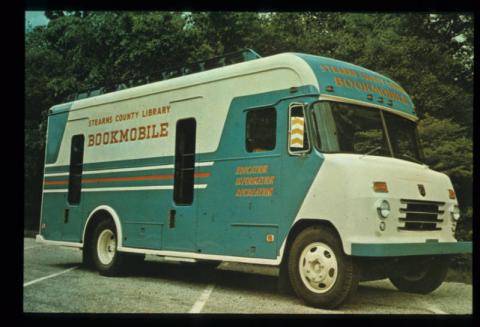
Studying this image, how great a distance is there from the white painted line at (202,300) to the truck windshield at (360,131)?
2.49 m

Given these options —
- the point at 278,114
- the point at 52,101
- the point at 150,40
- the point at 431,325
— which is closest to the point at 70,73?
the point at 52,101

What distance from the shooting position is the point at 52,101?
11.7m

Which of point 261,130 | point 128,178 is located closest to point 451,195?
point 261,130

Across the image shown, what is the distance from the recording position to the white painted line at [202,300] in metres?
7.39

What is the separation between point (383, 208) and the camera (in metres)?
7.02

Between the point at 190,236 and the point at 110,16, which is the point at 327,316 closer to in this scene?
the point at 190,236

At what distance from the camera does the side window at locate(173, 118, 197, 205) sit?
29.9 ft

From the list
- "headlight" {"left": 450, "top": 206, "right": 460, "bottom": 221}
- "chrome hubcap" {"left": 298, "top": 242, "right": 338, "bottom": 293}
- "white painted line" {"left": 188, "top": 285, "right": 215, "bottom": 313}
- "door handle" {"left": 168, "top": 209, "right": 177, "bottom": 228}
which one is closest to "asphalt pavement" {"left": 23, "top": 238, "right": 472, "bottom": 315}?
"white painted line" {"left": 188, "top": 285, "right": 215, "bottom": 313}

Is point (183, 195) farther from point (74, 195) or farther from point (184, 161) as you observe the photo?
point (74, 195)

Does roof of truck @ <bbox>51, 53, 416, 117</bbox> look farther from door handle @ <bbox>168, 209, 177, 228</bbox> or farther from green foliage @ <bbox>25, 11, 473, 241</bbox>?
door handle @ <bbox>168, 209, 177, 228</bbox>

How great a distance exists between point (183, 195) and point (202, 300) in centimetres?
183

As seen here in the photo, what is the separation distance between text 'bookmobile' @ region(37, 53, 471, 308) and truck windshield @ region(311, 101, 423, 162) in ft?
0.06

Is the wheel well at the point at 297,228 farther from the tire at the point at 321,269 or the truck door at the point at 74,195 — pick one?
the truck door at the point at 74,195

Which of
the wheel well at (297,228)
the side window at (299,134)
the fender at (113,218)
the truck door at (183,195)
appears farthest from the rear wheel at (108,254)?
the side window at (299,134)
